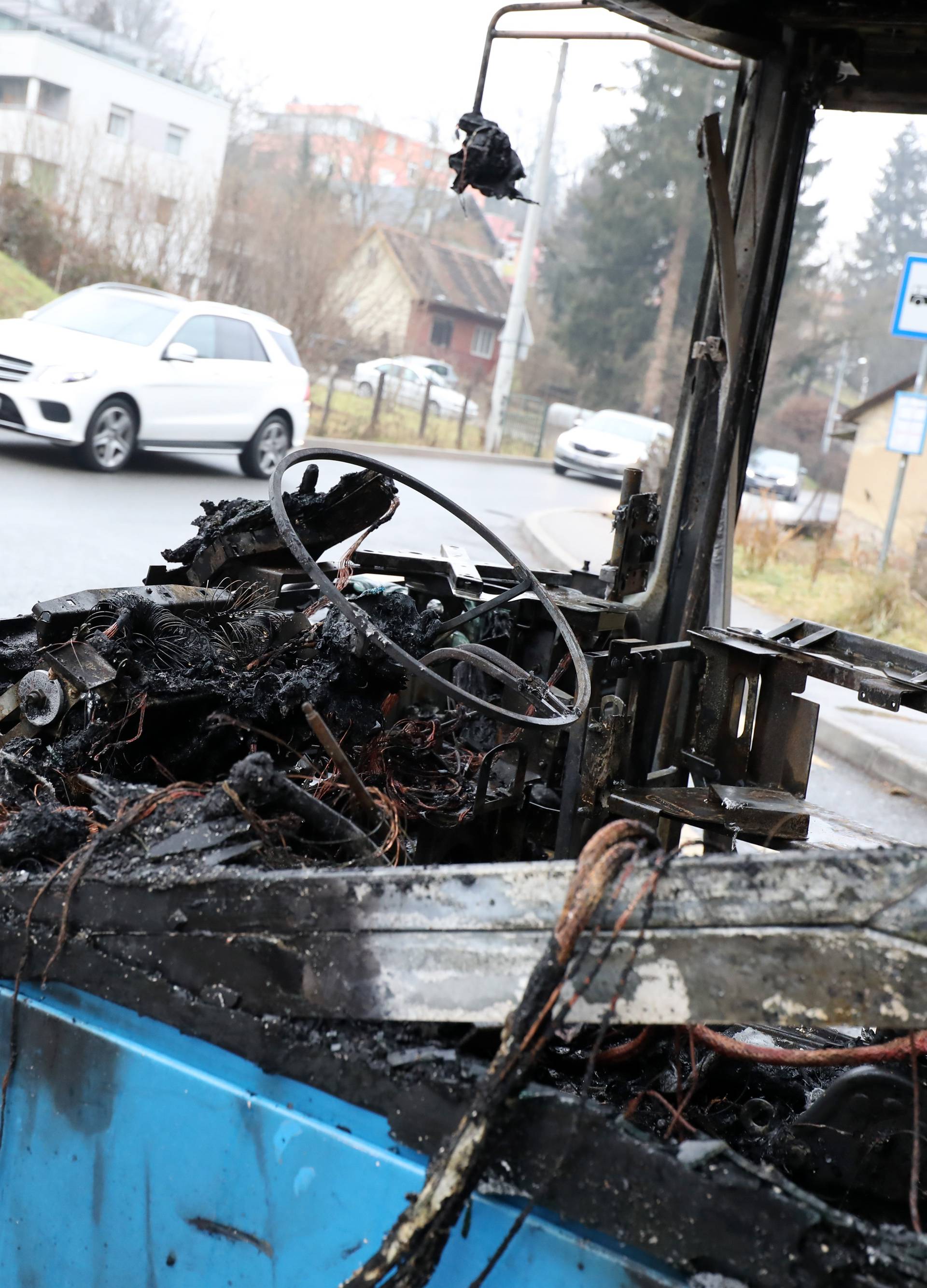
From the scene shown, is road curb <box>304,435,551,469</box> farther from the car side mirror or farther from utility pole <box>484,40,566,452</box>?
the car side mirror

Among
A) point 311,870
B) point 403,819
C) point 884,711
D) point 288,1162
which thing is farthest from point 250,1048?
point 884,711

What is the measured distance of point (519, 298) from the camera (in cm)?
2500

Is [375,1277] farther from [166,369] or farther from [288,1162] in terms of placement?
[166,369]

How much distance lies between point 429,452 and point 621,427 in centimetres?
425

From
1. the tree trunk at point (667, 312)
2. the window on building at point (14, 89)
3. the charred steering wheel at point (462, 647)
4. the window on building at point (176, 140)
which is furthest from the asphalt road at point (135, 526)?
the window on building at point (176, 140)

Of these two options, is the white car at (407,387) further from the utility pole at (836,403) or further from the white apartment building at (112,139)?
the utility pole at (836,403)

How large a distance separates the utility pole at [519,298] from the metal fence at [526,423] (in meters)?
3.38

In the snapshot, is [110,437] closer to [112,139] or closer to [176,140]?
[112,139]

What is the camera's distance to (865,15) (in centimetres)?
390

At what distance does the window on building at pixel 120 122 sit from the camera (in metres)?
32.7

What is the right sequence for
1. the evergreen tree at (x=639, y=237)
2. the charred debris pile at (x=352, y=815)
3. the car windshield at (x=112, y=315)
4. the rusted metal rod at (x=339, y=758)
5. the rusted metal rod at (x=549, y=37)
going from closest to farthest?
the charred debris pile at (x=352, y=815)
the rusted metal rod at (x=339, y=758)
the rusted metal rod at (x=549, y=37)
the car windshield at (x=112, y=315)
the evergreen tree at (x=639, y=237)

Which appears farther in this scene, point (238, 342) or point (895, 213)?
point (895, 213)

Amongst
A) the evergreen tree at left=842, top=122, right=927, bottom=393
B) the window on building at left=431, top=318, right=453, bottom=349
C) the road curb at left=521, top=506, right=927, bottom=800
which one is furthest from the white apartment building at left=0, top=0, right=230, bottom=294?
the evergreen tree at left=842, top=122, right=927, bottom=393

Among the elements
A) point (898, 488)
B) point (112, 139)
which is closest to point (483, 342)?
point (112, 139)
